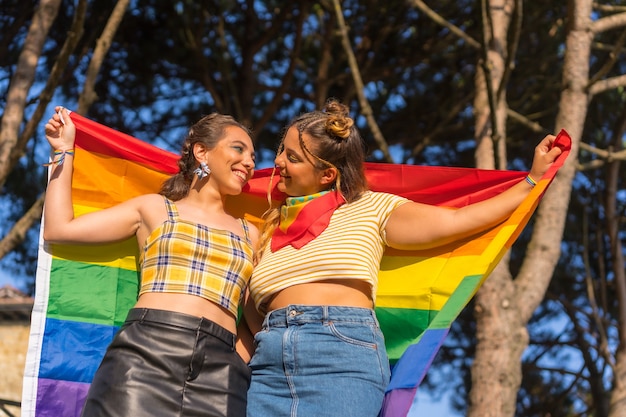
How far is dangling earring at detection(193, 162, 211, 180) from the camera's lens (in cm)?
317

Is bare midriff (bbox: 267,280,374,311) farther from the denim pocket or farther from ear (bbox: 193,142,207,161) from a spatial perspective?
ear (bbox: 193,142,207,161)

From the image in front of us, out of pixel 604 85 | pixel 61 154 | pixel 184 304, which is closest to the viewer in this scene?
pixel 184 304

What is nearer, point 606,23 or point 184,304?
point 184,304

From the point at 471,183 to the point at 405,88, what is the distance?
4675 millimetres

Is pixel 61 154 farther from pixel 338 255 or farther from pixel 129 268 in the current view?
pixel 338 255

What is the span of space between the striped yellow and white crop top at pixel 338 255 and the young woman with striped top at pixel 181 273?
0.10 metres

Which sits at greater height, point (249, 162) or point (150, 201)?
point (249, 162)

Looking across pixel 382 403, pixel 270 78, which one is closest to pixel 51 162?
pixel 382 403

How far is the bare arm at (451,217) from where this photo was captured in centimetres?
302

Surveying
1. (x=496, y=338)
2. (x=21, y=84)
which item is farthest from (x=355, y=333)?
(x=21, y=84)

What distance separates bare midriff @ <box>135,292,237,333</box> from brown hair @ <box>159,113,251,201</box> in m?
0.51

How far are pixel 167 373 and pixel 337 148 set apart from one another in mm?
1017

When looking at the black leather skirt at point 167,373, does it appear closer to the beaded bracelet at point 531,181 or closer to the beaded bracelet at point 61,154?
the beaded bracelet at point 61,154

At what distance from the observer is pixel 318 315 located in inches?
109
